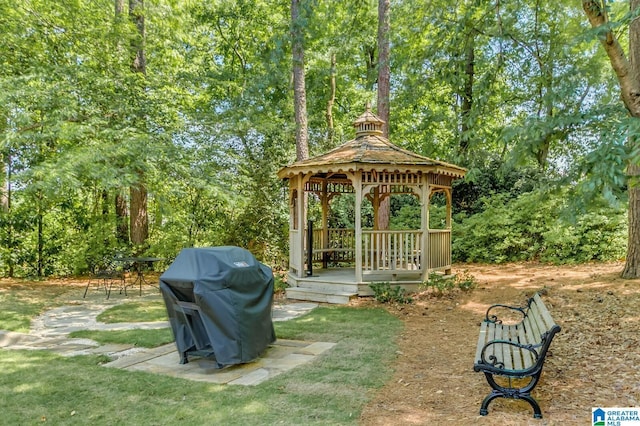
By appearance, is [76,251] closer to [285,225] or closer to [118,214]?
[118,214]

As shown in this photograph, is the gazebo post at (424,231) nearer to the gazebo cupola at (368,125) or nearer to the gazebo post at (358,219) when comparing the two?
the gazebo post at (358,219)

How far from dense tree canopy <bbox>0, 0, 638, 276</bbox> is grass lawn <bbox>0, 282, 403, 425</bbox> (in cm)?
297

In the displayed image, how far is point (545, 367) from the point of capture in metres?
4.59

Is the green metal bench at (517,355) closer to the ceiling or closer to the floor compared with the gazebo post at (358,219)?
closer to the floor

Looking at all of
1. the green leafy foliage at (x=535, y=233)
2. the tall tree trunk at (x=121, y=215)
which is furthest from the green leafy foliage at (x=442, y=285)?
the tall tree trunk at (x=121, y=215)

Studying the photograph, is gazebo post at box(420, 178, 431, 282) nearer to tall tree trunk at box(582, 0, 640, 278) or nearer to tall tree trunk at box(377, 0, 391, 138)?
tall tree trunk at box(582, 0, 640, 278)

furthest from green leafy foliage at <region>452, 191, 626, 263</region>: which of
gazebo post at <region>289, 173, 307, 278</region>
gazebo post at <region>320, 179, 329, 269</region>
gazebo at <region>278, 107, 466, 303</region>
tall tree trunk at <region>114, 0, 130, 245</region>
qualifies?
tall tree trunk at <region>114, 0, 130, 245</region>

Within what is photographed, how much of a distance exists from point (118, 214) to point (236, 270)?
10.6 meters

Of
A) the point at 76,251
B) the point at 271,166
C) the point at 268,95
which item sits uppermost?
the point at 268,95

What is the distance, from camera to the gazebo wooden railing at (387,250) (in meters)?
9.13

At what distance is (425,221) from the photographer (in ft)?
30.5

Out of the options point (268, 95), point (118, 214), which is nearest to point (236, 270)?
point (118, 214)

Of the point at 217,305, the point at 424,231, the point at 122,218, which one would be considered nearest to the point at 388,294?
the point at 424,231

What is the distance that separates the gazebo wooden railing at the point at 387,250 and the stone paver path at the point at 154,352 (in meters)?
2.65
